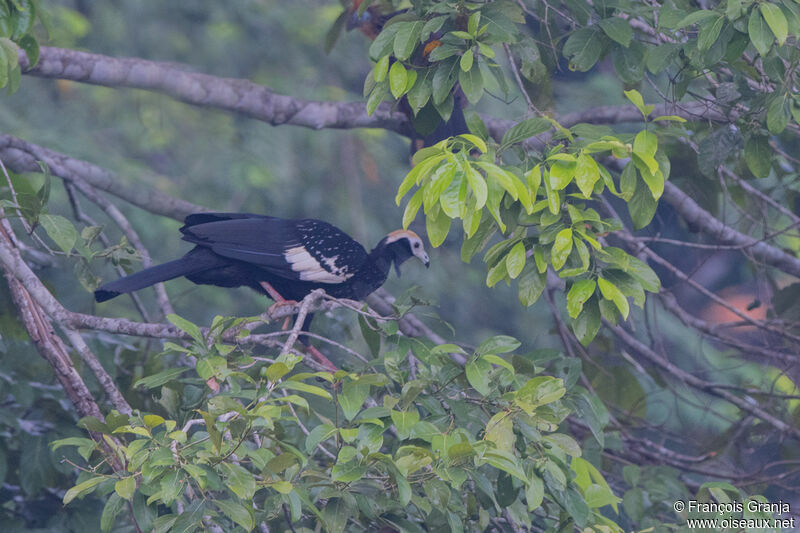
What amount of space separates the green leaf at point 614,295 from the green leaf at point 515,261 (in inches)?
8.0

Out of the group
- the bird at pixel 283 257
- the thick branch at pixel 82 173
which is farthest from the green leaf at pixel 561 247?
the thick branch at pixel 82 173

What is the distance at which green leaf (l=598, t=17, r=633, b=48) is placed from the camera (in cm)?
248

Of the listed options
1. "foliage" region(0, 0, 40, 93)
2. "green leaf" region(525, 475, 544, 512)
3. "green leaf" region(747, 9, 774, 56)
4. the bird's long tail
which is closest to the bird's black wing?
the bird's long tail

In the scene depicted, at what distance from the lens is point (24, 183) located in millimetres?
2729

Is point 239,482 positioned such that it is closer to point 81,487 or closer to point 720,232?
point 81,487

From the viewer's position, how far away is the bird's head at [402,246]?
325cm

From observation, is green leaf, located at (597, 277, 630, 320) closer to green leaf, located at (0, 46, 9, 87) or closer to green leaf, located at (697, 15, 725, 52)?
green leaf, located at (697, 15, 725, 52)

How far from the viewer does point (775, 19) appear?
206 cm

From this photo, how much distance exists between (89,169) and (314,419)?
157 centimetres

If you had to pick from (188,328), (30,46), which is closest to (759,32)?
(188,328)

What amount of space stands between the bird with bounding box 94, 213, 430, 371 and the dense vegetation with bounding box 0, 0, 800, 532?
0.18m

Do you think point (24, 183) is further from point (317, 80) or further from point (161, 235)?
point (317, 80)

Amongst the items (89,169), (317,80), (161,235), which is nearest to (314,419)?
(89,169)

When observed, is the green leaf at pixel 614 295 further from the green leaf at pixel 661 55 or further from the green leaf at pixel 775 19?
the green leaf at pixel 661 55
